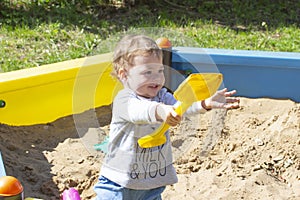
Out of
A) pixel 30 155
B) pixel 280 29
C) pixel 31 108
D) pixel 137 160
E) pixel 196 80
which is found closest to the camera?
pixel 196 80

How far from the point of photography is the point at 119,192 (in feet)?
7.14

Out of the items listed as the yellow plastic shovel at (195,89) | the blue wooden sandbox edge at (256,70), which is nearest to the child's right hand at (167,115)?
the yellow plastic shovel at (195,89)

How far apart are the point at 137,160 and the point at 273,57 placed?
1867 millimetres

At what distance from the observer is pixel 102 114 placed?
365cm

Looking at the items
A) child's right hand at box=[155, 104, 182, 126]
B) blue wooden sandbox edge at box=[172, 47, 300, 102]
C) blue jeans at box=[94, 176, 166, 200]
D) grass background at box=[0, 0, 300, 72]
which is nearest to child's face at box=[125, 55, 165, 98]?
child's right hand at box=[155, 104, 182, 126]

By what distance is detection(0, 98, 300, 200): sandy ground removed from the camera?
287cm

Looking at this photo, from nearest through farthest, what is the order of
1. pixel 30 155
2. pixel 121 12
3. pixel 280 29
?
1. pixel 30 155
2. pixel 280 29
3. pixel 121 12

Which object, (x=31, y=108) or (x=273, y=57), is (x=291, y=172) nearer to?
(x=273, y=57)

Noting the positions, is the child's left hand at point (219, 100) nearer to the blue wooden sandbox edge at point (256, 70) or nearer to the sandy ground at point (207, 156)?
the sandy ground at point (207, 156)

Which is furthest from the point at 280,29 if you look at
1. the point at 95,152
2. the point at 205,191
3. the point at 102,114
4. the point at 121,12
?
the point at 95,152

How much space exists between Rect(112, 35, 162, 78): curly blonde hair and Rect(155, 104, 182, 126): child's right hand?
195 mm

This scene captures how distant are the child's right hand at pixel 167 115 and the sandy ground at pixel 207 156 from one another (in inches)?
20.2

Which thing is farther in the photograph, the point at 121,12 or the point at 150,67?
the point at 121,12

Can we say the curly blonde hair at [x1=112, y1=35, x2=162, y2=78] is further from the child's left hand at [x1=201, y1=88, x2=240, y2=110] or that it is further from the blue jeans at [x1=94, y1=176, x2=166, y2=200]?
the blue jeans at [x1=94, y1=176, x2=166, y2=200]
